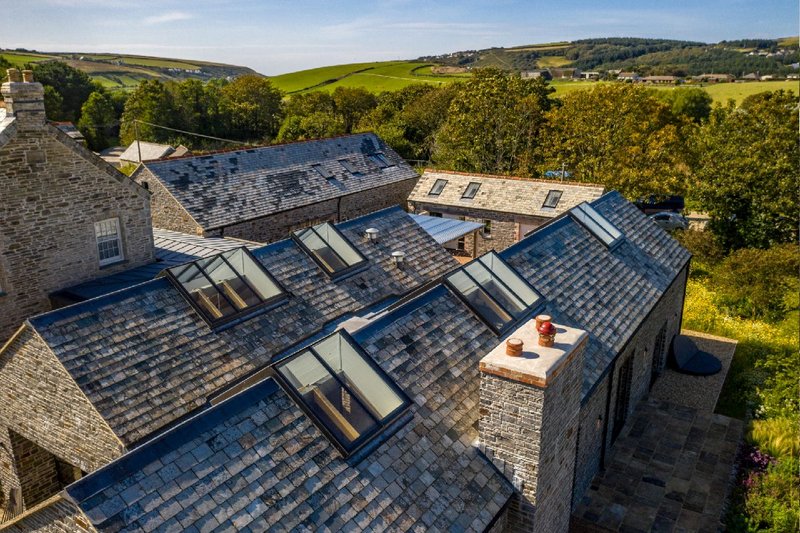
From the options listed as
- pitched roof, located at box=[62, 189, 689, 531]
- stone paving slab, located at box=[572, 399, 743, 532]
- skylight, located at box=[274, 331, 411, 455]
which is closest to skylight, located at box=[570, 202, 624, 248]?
stone paving slab, located at box=[572, 399, 743, 532]

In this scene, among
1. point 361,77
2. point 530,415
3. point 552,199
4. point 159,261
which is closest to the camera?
point 530,415

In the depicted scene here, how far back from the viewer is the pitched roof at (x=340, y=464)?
7477 millimetres

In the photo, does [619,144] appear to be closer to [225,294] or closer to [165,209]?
[165,209]

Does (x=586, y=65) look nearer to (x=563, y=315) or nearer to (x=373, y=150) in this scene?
(x=373, y=150)

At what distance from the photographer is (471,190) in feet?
122

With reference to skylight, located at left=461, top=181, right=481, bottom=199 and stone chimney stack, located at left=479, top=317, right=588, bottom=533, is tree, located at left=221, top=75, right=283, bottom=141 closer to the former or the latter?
skylight, located at left=461, top=181, right=481, bottom=199

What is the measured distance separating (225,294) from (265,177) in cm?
1829

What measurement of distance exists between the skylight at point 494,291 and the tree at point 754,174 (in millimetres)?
26638

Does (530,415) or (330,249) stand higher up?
(330,249)

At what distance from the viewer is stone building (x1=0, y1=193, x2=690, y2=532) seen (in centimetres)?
802

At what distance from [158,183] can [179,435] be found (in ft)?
71.2

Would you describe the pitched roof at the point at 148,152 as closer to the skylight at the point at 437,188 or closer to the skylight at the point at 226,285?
the skylight at the point at 437,188

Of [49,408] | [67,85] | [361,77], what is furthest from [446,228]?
[361,77]

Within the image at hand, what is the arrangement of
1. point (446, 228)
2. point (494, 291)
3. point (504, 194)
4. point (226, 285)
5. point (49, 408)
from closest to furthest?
1. point (49, 408)
2. point (494, 291)
3. point (226, 285)
4. point (446, 228)
5. point (504, 194)
